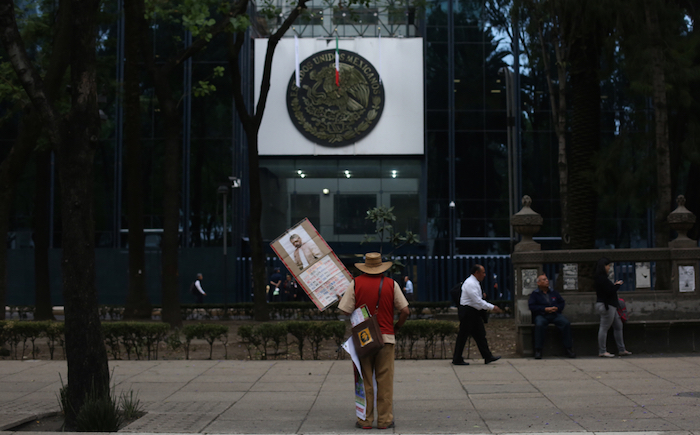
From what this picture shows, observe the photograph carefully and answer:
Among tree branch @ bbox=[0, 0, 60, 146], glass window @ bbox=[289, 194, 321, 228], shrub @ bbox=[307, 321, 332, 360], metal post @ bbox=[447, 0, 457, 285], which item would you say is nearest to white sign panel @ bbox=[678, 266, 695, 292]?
shrub @ bbox=[307, 321, 332, 360]

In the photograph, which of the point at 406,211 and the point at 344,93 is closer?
the point at 406,211

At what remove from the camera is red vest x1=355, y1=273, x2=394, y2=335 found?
737 centimetres

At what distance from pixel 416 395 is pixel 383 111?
26951mm

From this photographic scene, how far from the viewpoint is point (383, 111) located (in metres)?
35.1

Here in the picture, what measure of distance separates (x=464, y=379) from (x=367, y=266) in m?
3.80

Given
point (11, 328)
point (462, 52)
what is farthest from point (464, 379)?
point (462, 52)

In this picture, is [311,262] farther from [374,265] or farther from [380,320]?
[380,320]

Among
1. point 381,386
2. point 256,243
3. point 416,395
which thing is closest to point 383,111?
point 256,243

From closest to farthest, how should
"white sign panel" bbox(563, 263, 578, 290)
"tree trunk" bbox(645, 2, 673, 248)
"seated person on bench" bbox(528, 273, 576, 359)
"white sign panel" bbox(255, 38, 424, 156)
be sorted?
"seated person on bench" bbox(528, 273, 576, 359), "white sign panel" bbox(563, 263, 578, 290), "tree trunk" bbox(645, 2, 673, 248), "white sign panel" bbox(255, 38, 424, 156)

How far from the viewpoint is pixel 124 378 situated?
10883mm

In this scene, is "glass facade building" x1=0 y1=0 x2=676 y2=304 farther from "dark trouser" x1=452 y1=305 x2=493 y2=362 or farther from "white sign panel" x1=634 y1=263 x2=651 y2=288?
"dark trouser" x1=452 y1=305 x2=493 y2=362

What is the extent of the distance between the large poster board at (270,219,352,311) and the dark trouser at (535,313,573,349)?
4.25 metres

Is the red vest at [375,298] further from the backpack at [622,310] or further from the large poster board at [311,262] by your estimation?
the backpack at [622,310]

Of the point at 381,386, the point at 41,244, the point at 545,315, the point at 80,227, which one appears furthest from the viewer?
the point at 41,244
